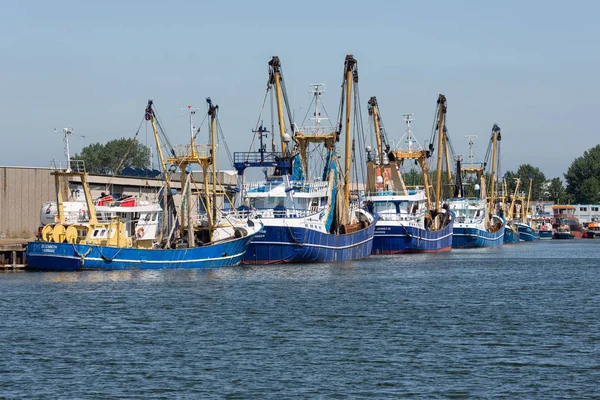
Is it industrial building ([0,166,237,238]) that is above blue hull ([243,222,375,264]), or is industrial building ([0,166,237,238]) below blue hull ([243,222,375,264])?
above

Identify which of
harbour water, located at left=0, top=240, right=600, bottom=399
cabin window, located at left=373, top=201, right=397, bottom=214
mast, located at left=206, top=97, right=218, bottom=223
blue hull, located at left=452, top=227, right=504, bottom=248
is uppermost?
mast, located at left=206, top=97, right=218, bottom=223

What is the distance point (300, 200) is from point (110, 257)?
69.7ft

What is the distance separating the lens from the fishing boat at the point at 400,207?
110000mm

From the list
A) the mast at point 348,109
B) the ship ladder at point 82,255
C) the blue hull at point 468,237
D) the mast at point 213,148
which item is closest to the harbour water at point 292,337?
the ship ladder at point 82,255

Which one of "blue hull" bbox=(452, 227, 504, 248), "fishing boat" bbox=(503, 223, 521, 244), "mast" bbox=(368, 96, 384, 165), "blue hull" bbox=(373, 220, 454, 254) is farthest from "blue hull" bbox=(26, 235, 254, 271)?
"fishing boat" bbox=(503, 223, 521, 244)

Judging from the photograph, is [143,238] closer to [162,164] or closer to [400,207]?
[162,164]

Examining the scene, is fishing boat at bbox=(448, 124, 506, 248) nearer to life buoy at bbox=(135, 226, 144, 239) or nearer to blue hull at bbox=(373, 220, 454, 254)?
blue hull at bbox=(373, 220, 454, 254)

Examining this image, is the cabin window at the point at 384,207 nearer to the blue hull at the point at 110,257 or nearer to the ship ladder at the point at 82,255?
the blue hull at the point at 110,257

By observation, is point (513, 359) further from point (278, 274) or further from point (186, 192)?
point (186, 192)

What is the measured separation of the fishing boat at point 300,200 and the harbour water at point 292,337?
12.0 meters

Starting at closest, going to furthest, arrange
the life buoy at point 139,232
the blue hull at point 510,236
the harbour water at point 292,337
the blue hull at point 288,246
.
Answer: the harbour water at point 292,337 → the life buoy at point 139,232 → the blue hull at point 288,246 → the blue hull at point 510,236

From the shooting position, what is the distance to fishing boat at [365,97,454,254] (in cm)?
11000

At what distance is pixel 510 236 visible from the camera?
18800cm

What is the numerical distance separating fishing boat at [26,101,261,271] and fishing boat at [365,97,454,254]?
3104 centimetres
